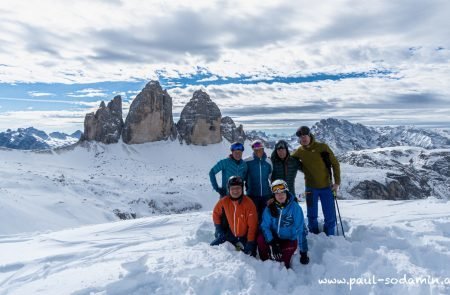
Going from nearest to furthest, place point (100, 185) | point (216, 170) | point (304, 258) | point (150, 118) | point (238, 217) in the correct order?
point (304, 258)
point (238, 217)
point (216, 170)
point (100, 185)
point (150, 118)

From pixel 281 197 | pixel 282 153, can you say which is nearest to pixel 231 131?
pixel 282 153

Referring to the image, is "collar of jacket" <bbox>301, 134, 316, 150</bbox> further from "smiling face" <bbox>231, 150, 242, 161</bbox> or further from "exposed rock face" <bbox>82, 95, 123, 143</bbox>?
"exposed rock face" <bbox>82, 95, 123, 143</bbox>

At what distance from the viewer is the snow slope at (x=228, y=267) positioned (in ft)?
17.7

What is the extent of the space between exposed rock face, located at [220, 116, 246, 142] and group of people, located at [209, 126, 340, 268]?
230 ft

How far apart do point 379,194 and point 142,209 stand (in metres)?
43.0

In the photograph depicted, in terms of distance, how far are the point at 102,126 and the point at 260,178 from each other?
62.0 metres

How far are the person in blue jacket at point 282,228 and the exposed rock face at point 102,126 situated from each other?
2459 inches

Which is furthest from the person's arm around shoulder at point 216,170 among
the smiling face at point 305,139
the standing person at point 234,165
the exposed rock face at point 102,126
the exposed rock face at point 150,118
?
the exposed rock face at point 150,118

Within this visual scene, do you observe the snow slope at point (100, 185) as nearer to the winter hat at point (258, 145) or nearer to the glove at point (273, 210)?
the winter hat at point (258, 145)

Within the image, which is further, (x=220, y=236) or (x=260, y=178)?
(x=260, y=178)

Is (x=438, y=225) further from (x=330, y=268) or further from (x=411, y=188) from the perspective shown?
(x=411, y=188)

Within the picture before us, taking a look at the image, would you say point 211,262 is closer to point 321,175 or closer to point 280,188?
point 280,188

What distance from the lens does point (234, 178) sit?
6.79m

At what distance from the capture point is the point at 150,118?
6788 cm
